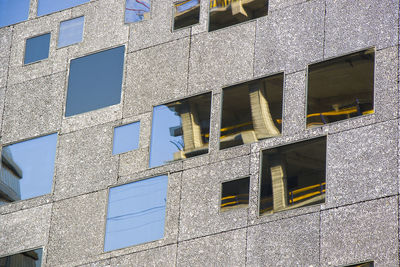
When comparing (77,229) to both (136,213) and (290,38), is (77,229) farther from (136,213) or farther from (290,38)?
(290,38)

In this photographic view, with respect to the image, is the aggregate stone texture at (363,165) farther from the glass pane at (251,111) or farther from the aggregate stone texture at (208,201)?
the aggregate stone texture at (208,201)

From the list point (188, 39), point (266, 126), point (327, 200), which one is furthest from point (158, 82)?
point (327, 200)

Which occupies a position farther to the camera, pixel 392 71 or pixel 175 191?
pixel 175 191

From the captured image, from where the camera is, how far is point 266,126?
1217 inches

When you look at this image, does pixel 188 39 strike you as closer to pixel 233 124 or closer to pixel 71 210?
pixel 233 124

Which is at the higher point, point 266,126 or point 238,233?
point 266,126

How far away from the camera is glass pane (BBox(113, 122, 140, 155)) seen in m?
33.1

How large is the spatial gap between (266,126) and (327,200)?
2750 mm

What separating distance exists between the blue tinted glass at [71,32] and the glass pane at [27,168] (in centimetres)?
284

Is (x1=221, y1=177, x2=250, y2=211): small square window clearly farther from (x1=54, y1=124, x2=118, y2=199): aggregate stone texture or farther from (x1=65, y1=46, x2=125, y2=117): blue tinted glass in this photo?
(x1=65, y1=46, x2=125, y2=117): blue tinted glass

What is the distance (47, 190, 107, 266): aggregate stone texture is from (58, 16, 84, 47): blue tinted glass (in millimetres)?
4859

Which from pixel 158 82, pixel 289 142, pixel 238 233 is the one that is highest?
pixel 158 82

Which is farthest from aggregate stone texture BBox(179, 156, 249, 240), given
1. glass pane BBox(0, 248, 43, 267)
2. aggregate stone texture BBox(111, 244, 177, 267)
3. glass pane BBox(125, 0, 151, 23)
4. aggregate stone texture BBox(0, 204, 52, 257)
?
glass pane BBox(125, 0, 151, 23)

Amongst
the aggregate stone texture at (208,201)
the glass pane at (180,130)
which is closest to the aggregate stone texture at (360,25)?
the aggregate stone texture at (208,201)
